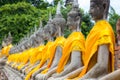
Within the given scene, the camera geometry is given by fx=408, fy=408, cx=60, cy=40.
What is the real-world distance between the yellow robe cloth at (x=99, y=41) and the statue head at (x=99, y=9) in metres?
0.08

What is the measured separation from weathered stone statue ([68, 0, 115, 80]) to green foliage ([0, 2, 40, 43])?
88.2ft

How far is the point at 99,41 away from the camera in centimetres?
412

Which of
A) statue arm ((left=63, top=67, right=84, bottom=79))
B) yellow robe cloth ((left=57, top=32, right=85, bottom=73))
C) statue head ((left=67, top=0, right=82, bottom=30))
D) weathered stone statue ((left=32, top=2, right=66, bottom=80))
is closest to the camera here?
statue arm ((left=63, top=67, right=84, bottom=79))

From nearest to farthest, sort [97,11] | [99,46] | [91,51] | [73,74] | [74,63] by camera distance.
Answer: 1. [99,46]
2. [91,51]
3. [97,11]
4. [73,74]
5. [74,63]

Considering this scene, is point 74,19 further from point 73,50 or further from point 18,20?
point 18,20

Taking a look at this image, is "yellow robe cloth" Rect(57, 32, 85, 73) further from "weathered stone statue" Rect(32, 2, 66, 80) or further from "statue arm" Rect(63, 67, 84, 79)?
"weathered stone statue" Rect(32, 2, 66, 80)

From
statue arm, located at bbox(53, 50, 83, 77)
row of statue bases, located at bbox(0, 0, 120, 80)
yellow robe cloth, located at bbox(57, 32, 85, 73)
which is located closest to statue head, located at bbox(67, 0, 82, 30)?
row of statue bases, located at bbox(0, 0, 120, 80)

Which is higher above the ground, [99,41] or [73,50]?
[99,41]

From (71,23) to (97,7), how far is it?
119 cm

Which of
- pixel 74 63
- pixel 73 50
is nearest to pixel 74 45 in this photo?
pixel 73 50

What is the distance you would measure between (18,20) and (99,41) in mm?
28380

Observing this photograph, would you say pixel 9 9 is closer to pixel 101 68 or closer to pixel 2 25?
pixel 2 25

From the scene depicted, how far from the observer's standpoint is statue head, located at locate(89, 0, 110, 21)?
442 cm

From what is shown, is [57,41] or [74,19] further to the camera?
[57,41]
